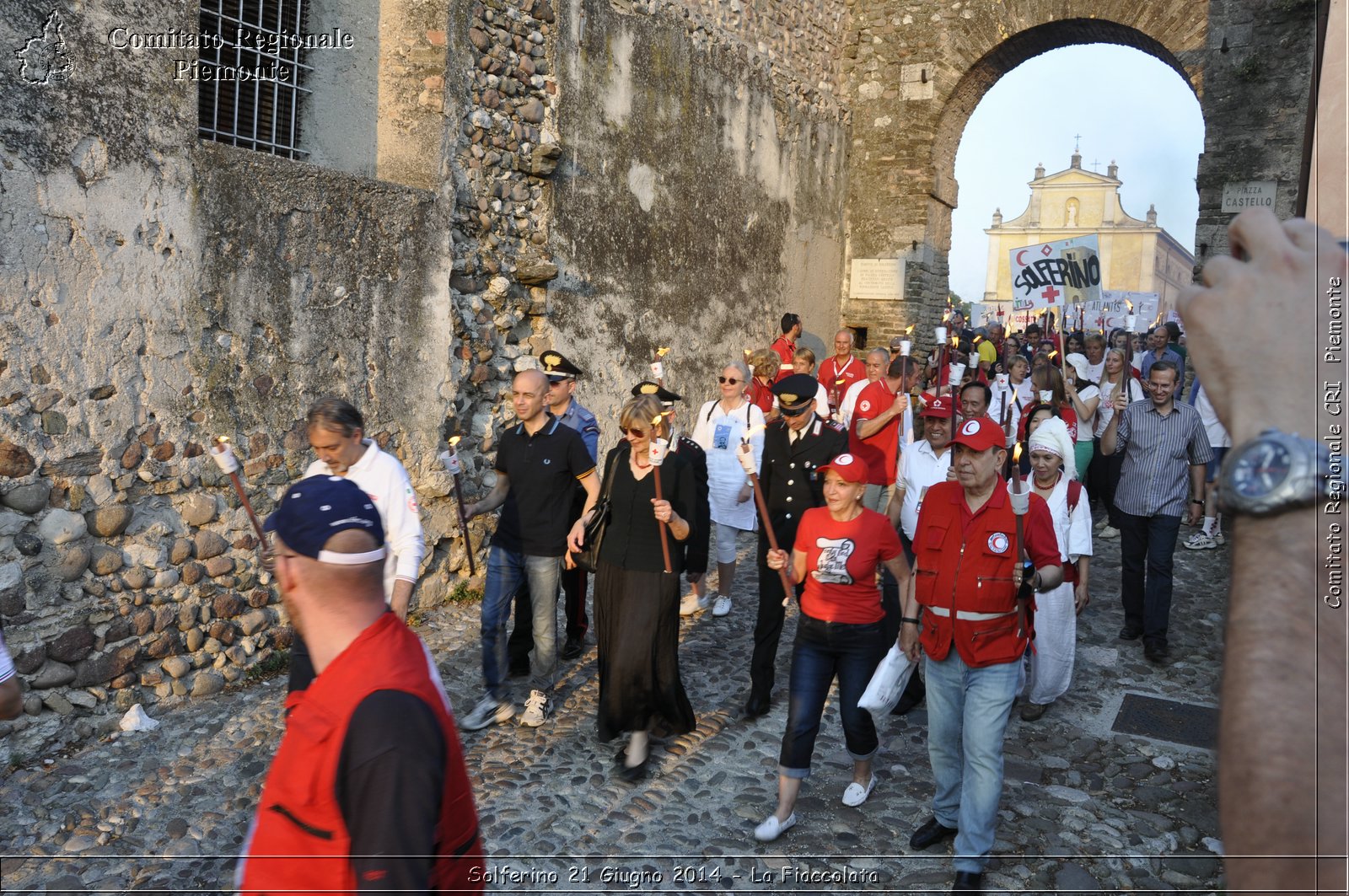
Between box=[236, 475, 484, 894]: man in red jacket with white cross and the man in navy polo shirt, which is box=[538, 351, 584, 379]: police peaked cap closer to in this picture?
the man in navy polo shirt

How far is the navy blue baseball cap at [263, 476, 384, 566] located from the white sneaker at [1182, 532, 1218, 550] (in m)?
9.71

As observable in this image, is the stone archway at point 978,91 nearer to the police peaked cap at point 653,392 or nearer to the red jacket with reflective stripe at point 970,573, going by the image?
the police peaked cap at point 653,392

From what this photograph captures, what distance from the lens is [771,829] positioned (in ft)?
14.3

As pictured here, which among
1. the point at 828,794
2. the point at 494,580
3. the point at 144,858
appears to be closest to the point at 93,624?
the point at 144,858

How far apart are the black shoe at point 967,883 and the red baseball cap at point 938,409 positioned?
2643 millimetres

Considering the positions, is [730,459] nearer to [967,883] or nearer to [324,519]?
[967,883]

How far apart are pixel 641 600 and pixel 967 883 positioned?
2.02 meters

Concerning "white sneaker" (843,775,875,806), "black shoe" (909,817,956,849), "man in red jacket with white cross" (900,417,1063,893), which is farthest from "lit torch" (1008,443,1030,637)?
"white sneaker" (843,775,875,806)

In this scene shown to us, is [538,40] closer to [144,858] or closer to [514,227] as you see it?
[514,227]

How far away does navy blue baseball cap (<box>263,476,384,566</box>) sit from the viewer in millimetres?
2061

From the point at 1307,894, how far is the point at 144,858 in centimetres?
434

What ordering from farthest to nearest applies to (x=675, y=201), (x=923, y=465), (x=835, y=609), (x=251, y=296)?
1. (x=675, y=201)
2. (x=923, y=465)
3. (x=251, y=296)
4. (x=835, y=609)

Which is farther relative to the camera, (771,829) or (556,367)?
(556,367)

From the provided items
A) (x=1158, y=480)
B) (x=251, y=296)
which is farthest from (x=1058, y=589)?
(x=251, y=296)
